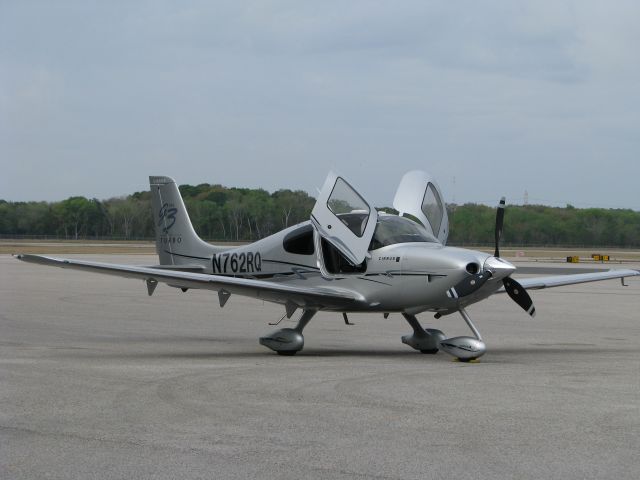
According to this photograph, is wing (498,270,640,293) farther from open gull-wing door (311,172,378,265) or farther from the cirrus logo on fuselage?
the cirrus logo on fuselage

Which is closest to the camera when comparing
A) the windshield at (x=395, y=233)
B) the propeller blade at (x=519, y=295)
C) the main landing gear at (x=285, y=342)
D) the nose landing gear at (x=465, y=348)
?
the nose landing gear at (x=465, y=348)

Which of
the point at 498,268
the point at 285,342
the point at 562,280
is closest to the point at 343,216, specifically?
the point at 285,342

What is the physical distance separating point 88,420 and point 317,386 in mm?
2933

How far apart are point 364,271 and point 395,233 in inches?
28.4

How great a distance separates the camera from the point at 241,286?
45.8ft

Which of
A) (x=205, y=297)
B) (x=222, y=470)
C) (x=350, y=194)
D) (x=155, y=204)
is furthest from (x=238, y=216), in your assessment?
(x=222, y=470)

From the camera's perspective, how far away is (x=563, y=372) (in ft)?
39.0

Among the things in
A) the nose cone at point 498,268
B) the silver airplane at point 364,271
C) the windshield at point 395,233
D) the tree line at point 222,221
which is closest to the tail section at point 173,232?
the silver airplane at point 364,271

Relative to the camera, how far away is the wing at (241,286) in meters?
13.8

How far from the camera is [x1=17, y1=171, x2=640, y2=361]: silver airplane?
1327 centimetres

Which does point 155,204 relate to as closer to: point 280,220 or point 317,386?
point 317,386

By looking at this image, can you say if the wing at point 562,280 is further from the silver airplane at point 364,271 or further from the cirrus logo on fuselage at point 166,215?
the cirrus logo on fuselage at point 166,215

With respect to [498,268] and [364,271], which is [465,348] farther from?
[364,271]

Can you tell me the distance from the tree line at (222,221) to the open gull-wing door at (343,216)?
160 feet
